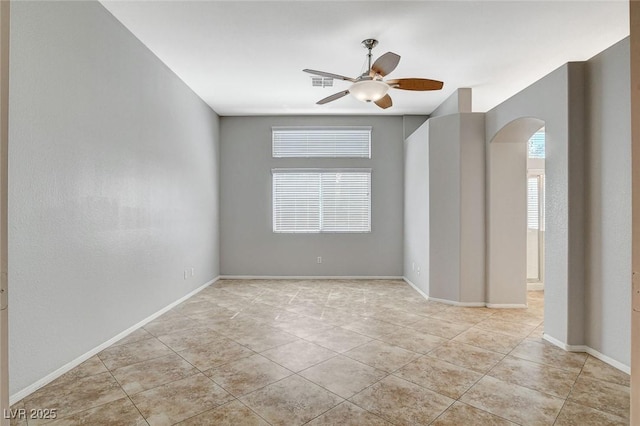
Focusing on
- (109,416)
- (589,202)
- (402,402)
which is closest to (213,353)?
(109,416)

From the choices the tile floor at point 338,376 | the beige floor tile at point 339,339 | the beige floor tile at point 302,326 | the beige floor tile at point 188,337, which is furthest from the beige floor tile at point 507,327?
the beige floor tile at point 188,337

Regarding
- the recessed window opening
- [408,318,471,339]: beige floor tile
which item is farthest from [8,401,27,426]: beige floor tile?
the recessed window opening

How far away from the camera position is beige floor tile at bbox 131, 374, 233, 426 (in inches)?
77.8

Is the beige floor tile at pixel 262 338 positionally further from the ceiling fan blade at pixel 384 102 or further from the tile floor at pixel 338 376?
the ceiling fan blade at pixel 384 102

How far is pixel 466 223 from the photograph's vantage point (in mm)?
4418

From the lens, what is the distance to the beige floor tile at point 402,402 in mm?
1961

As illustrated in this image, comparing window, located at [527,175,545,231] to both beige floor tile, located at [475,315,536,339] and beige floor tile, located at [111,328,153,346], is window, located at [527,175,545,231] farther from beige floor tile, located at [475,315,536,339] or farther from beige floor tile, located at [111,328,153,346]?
beige floor tile, located at [111,328,153,346]

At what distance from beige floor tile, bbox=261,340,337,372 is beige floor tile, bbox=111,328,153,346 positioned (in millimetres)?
1371

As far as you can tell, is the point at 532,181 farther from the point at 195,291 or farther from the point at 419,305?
the point at 195,291

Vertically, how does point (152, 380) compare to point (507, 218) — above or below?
below

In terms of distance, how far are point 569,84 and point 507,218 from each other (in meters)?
1.86

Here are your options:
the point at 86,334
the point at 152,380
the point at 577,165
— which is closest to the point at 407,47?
the point at 577,165

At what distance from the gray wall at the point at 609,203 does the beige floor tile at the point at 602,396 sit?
414 mm

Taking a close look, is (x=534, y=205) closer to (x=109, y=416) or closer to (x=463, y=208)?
(x=463, y=208)
